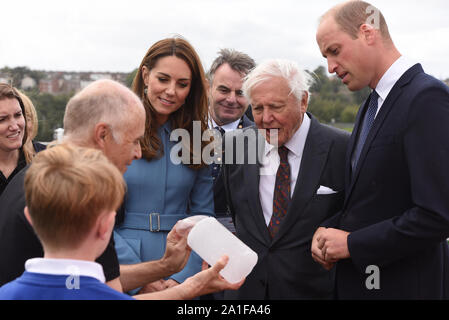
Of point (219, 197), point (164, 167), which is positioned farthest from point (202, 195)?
point (219, 197)

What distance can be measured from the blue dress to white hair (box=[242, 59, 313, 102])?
90cm

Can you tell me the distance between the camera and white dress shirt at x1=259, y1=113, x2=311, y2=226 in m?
3.67

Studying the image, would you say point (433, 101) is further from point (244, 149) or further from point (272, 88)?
point (244, 149)

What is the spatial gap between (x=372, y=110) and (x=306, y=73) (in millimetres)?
807

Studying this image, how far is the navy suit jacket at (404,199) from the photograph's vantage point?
2688 millimetres

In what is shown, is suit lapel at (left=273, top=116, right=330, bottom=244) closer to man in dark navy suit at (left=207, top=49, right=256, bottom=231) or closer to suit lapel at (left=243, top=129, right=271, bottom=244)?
suit lapel at (left=243, top=129, right=271, bottom=244)

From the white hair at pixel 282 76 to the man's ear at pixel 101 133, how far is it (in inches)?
60.2

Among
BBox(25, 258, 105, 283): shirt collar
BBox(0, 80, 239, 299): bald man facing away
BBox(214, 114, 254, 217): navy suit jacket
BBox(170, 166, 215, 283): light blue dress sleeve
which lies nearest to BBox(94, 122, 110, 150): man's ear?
BBox(0, 80, 239, 299): bald man facing away

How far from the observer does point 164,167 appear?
362 centimetres

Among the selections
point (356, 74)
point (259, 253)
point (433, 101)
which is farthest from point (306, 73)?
point (259, 253)

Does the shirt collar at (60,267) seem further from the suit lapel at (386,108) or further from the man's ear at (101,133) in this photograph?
the suit lapel at (386,108)

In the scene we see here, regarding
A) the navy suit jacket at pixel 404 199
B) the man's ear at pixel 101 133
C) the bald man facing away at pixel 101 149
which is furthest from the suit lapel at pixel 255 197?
the man's ear at pixel 101 133

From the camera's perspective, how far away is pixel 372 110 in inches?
126

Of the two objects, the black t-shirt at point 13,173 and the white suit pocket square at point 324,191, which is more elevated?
the black t-shirt at point 13,173
